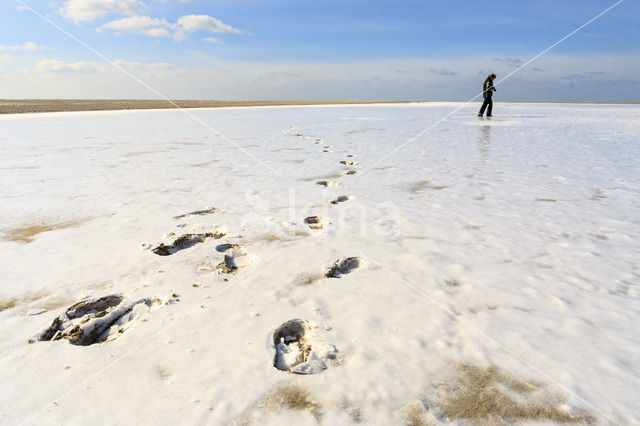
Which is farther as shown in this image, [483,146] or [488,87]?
[488,87]

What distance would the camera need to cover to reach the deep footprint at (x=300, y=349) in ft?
7.47

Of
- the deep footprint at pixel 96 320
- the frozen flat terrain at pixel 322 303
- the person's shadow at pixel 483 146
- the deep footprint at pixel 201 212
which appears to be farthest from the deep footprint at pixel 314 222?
the person's shadow at pixel 483 146

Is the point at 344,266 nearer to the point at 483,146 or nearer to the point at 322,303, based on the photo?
the point at 322,303

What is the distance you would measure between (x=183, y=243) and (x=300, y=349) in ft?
7.87

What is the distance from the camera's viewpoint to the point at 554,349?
7.79ft

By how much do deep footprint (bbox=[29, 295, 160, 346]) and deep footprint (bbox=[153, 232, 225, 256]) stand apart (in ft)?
3.11

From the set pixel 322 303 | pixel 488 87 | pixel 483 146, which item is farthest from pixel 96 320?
pixel 488 87

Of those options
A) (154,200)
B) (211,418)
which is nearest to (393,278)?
(211,418)

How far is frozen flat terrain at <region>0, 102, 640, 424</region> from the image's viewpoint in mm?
2010

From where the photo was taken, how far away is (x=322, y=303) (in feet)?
9.77

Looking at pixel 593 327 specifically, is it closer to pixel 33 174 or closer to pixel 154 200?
pixel 154 200

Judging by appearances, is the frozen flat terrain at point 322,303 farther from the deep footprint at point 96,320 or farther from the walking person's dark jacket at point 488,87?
the walking person's dark jacket at point 488,87

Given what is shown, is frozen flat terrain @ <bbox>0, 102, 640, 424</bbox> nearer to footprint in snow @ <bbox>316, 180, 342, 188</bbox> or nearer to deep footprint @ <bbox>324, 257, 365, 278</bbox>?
deep footprint @ <bbox>324, 257, 365, 278</bbox>

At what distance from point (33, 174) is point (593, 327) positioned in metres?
10.1
